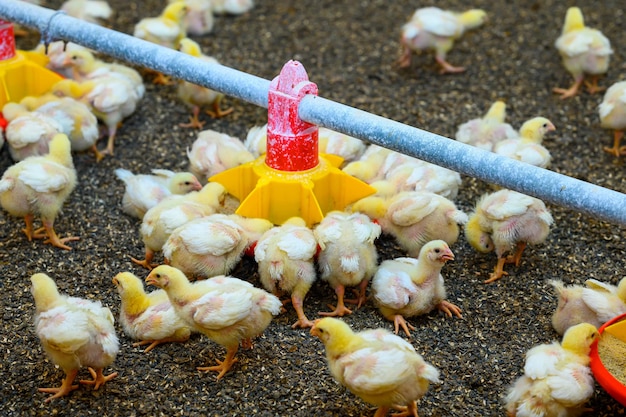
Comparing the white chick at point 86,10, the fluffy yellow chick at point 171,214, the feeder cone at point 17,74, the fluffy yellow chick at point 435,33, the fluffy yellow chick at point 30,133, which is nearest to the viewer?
the fluffy yellow chick at point 171,214

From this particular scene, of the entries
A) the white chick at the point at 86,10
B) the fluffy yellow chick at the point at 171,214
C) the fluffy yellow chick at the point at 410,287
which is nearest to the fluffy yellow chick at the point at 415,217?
the fluffy yellow chick at the point at 410,287

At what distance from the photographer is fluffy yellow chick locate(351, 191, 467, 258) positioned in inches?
161

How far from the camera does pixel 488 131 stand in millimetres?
5055

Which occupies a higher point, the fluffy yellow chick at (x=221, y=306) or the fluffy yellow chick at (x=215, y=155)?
the fluffy yellow chick at (x=221, y=306)

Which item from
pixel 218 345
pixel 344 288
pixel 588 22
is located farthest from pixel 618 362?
pixel 588 22

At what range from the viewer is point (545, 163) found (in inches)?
182

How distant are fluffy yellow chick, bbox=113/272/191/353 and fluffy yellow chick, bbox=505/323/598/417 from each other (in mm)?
1388

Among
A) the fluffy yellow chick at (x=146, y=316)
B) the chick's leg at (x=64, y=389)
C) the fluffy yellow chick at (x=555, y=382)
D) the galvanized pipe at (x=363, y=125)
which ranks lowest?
the chick's leg at (x=64, y=389)

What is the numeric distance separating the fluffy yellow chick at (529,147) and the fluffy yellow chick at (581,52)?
122 centimetres

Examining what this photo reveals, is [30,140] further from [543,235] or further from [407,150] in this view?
[543,235]

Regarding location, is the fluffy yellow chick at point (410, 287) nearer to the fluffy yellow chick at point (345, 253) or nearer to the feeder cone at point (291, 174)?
the fluffy yellow chick at point (345, 253)

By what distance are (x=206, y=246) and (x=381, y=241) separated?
41.3 inches

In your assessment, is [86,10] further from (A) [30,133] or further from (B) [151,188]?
(B) [151,188]

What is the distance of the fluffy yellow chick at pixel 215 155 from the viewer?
4.59 m
